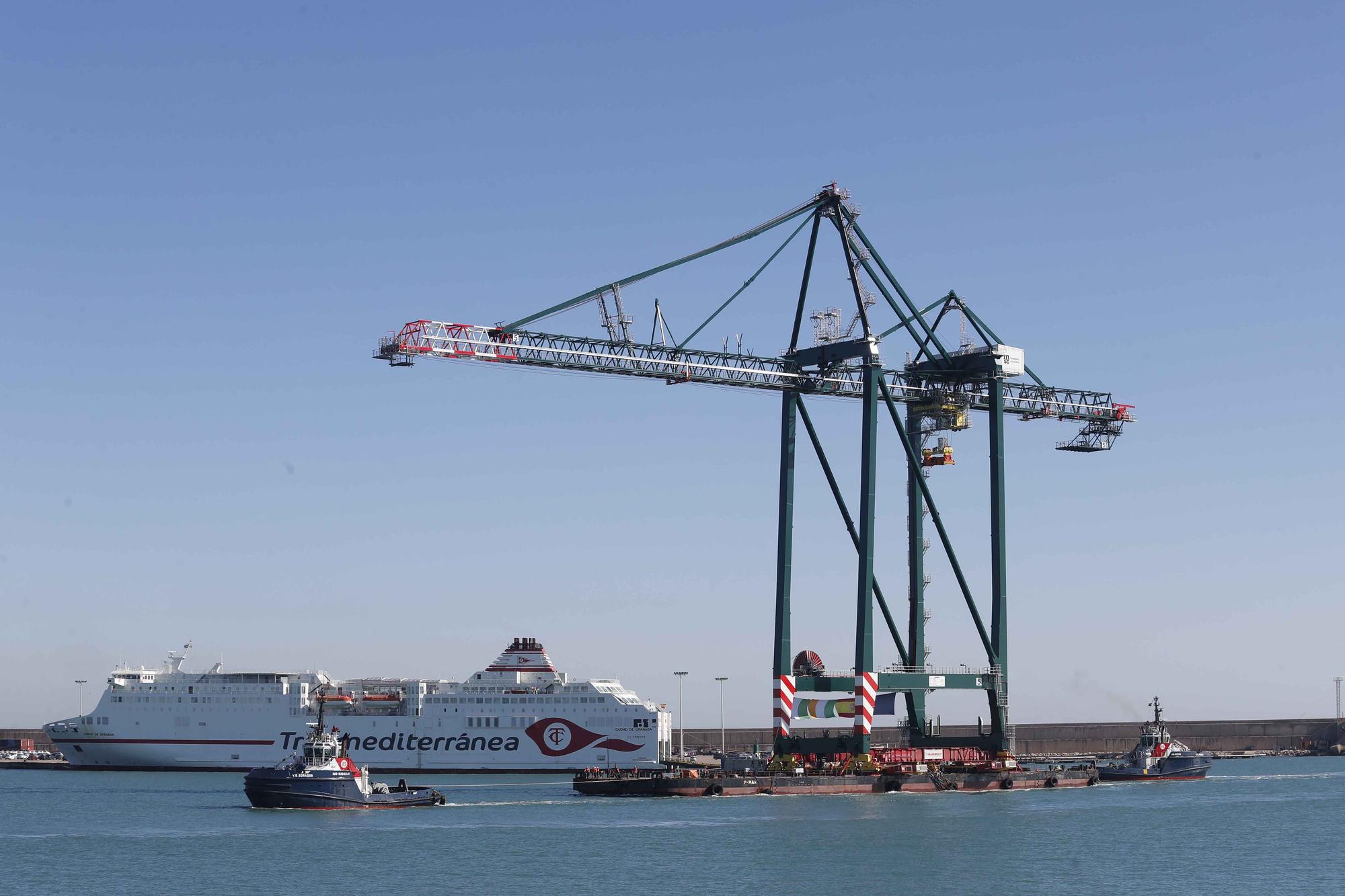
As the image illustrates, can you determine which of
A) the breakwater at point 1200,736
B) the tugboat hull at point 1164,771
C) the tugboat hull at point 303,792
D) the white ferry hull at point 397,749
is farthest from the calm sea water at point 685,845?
the breakwater at point 1200,736

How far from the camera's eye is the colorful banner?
235ft

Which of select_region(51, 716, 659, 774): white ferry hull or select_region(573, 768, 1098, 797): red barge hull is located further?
select_region(51, 716, 659, 774): white ferry hull

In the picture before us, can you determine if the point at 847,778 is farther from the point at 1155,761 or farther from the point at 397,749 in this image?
the point at 397,749

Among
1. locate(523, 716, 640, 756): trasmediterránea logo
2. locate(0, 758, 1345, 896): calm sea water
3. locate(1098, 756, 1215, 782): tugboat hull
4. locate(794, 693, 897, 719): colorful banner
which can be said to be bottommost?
locate(0, 758, 1345, 896): calm sea water

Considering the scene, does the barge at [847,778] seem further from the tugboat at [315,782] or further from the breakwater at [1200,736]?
the breakwater at [1200,736]

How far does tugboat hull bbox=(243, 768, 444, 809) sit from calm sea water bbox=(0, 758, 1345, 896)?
46 cm

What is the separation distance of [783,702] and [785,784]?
143 inches

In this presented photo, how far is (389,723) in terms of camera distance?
10162cm

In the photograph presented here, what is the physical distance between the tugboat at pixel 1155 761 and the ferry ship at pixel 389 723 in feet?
94.2

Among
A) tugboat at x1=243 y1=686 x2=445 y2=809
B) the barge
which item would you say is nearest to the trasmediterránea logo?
the barge

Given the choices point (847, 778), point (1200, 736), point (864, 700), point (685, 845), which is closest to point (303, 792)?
point (685, 845)

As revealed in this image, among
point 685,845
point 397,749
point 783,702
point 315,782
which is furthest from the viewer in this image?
point 397,749

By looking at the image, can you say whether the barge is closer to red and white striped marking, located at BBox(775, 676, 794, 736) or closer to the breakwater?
red and white striped marking, located at BBox(775, 676, 794, 736)

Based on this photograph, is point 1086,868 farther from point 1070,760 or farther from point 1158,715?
point 1070,760
